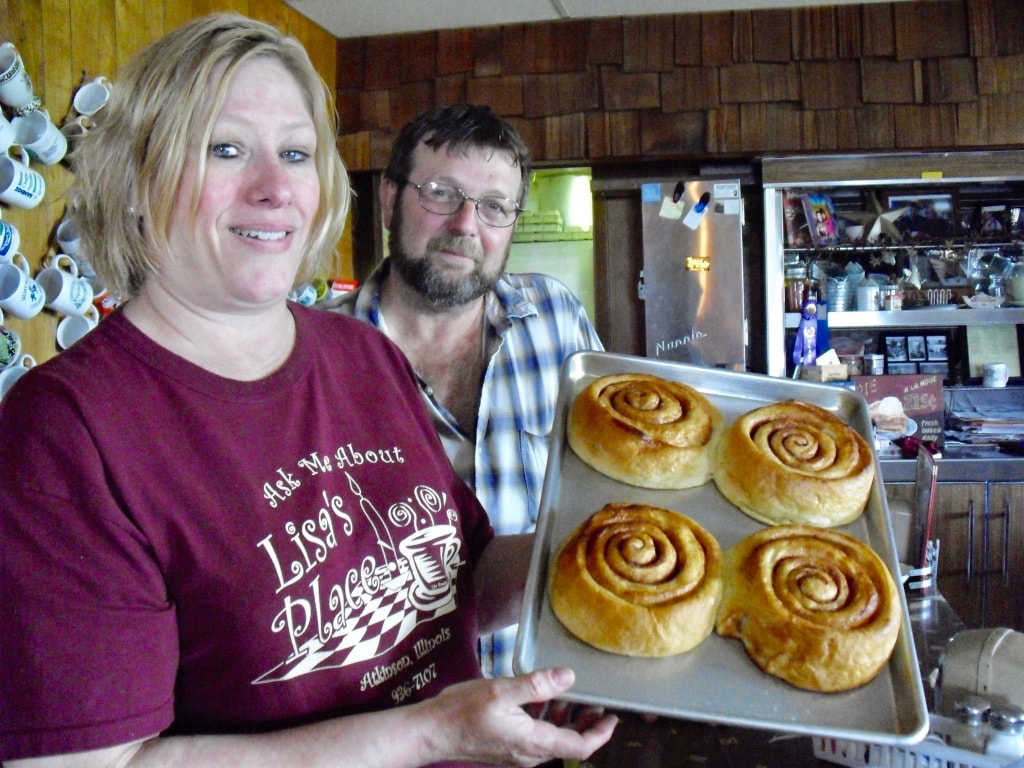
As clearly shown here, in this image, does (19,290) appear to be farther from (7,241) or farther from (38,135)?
(38,135)

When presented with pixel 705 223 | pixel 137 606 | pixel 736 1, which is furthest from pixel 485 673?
pixel 736 1

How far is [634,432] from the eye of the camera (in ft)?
3.72

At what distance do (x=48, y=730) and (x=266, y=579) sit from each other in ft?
0.77

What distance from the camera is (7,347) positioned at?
2021 mm

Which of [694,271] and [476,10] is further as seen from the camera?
[694,271]

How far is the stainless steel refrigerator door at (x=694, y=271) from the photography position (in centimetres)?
399

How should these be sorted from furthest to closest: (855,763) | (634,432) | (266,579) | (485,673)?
(485,673) → (855,763) → (634,432) → (266,579)

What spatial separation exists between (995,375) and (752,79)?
189 cm

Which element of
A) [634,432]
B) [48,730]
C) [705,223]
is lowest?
[48,730]

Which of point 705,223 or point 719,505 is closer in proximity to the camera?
point 719,505

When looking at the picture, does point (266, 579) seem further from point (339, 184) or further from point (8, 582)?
point (339, 184)

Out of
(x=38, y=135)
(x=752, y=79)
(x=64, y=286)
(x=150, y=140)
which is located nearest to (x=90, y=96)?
(x=38, y=135)

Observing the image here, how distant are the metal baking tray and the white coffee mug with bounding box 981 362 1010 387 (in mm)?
3435

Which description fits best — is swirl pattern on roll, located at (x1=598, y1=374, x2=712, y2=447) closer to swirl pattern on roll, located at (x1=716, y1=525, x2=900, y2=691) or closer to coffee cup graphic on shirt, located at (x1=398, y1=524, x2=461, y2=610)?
swirl pattern on roll, located at (x1=716, y1=525, x2=900, y2=691)
